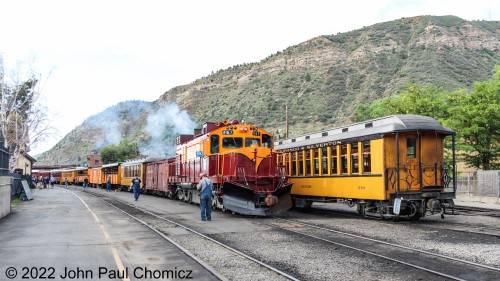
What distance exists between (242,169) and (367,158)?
15.0 ft

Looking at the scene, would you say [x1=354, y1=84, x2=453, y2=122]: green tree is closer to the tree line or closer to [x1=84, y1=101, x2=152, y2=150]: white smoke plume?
the tree line

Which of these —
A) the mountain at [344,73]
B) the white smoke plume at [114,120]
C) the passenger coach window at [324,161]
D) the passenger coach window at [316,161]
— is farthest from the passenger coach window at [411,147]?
the white smoke plume at [114,120]

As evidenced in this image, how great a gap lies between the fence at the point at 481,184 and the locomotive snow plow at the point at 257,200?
14313mm

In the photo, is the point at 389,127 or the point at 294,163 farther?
the point at 294,163

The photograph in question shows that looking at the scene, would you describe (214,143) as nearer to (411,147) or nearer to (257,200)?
(257,200)

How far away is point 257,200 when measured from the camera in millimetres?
17266

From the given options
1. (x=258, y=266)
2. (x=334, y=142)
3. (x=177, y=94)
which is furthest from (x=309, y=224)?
(x=177, y=94)

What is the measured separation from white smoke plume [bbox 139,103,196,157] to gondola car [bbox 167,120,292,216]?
21.1 metres

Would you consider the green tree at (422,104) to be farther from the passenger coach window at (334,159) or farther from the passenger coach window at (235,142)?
the passenger coach window at (235,142)

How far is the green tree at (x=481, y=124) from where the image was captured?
30.5m

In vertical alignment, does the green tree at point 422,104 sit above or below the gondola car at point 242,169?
above

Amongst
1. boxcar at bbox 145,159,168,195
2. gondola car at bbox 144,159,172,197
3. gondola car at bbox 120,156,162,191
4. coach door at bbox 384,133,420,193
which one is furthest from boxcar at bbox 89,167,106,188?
coach door at bbox 384,133,420,193

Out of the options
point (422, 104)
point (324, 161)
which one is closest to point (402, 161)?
point (324, 161)

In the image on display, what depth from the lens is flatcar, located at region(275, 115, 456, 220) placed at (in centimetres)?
1534
